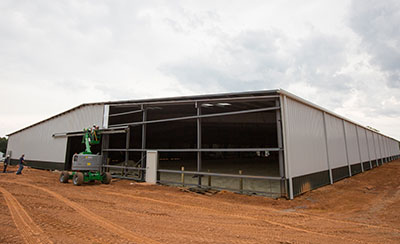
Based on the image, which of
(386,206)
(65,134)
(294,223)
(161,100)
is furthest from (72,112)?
(386,206)

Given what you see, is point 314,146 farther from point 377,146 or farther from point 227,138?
point 377,146

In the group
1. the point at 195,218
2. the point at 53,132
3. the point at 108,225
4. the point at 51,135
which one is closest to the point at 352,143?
the point at 195,218

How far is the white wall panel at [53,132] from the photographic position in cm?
1783

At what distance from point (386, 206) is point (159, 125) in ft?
69.6

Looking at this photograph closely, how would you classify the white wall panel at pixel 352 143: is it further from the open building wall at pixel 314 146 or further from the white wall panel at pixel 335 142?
the white wall panel at pixel 335 142

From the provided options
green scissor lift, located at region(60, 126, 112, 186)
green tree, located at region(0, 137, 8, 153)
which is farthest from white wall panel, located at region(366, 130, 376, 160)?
green tree, located at region(0, 137, 8, 153)

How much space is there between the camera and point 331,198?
32.3 ft

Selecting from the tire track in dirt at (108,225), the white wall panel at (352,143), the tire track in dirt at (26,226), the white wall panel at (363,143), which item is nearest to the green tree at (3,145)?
the tire track in dirt at (26,226)

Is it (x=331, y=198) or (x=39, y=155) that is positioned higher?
(x=39, y=155)

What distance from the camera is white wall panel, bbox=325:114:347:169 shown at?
45.6ft

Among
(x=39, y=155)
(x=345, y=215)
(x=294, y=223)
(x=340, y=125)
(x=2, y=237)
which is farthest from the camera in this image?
(x=39, y=155)

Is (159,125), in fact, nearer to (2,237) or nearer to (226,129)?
(226,129)

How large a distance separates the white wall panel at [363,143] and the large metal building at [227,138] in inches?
4.2

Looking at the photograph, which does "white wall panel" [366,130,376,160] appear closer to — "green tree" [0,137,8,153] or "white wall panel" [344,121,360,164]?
"white wall panel" [344,121,360,164]
